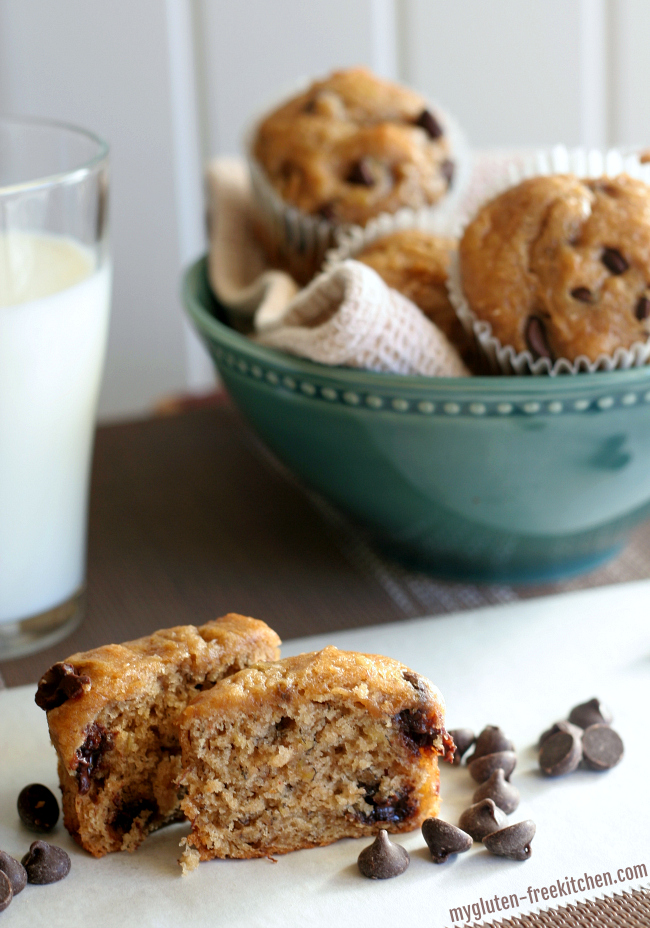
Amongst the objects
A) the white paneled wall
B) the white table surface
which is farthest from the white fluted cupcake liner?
the white paneled wall

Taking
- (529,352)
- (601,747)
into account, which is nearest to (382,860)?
(601,747)

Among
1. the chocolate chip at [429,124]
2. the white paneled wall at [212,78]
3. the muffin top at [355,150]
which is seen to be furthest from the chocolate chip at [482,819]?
the white paneled wall at [212,78]

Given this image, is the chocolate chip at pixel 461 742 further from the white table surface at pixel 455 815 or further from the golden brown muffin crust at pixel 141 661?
the golden brown muffin crust at pixel 141 661

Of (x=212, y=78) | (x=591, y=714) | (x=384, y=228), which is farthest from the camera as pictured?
(x=212, y=78)

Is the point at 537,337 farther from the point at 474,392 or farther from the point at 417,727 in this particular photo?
the point at 417,727

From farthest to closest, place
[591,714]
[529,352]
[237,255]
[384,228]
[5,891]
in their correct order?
1. [237,255]
2. [384,228]
3. [529,352]
4. [591,714]
5. [5,891]

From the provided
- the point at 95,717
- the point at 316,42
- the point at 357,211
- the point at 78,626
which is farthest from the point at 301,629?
the point at 316,42

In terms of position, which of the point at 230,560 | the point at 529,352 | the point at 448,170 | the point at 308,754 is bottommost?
the point at 230,560
